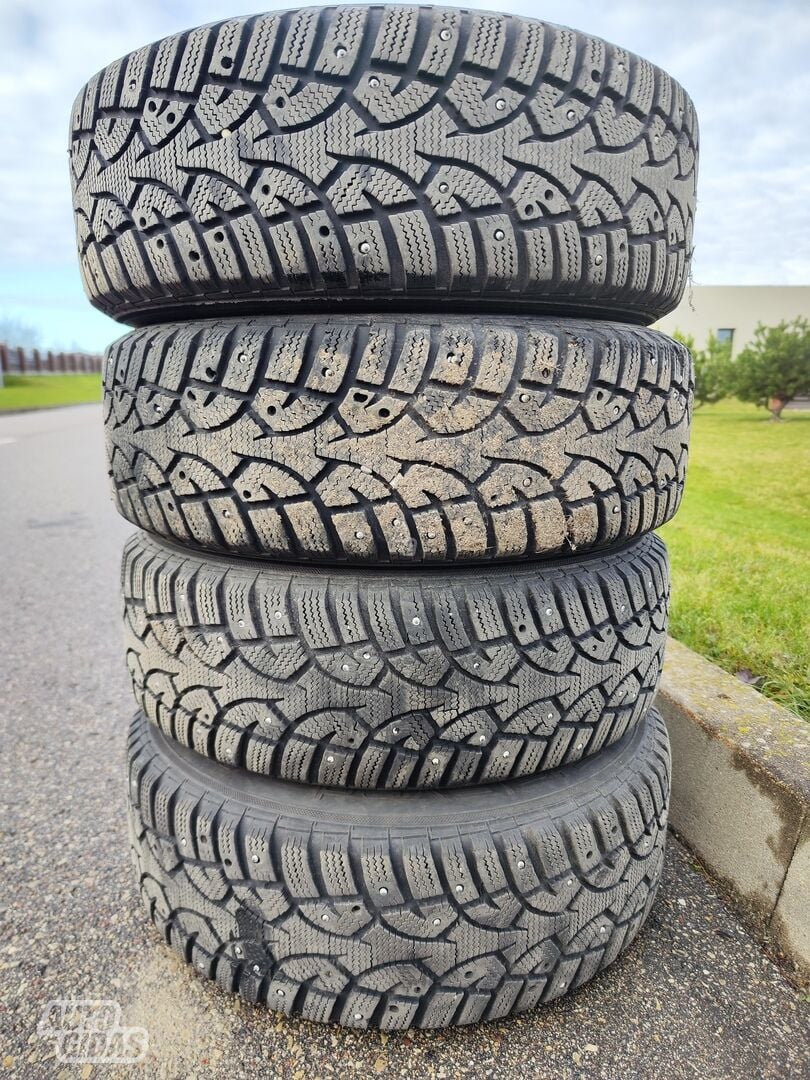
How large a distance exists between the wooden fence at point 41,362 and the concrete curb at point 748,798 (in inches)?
1454

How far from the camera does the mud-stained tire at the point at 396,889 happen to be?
1.10 metres

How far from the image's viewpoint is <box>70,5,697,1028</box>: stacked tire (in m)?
0.95

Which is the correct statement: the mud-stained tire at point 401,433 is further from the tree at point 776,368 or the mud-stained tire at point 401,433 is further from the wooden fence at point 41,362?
the wooden fence at point 41,362

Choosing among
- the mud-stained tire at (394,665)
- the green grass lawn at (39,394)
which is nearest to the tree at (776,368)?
the mud-stained tire at (394,665)

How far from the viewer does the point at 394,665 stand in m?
1.05

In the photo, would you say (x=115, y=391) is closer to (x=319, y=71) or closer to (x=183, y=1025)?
(x=319, y=71)

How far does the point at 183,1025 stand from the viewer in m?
1.18

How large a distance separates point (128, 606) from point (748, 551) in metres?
3.00

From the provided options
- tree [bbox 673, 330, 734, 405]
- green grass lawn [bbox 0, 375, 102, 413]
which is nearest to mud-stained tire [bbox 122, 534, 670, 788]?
tree [bbox 673, 330, 734, 405]

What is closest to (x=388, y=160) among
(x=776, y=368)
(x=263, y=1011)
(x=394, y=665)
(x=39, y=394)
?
(x=394, y=665)

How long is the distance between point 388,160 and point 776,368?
952 centimetres

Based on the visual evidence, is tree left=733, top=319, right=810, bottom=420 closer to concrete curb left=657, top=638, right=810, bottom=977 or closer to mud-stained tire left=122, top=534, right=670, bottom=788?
concrete curb left=657, top=638, right=810, bottom=977

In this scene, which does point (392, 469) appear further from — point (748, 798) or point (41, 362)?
point (41, 362)

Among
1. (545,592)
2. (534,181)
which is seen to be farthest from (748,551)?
(534,181)
